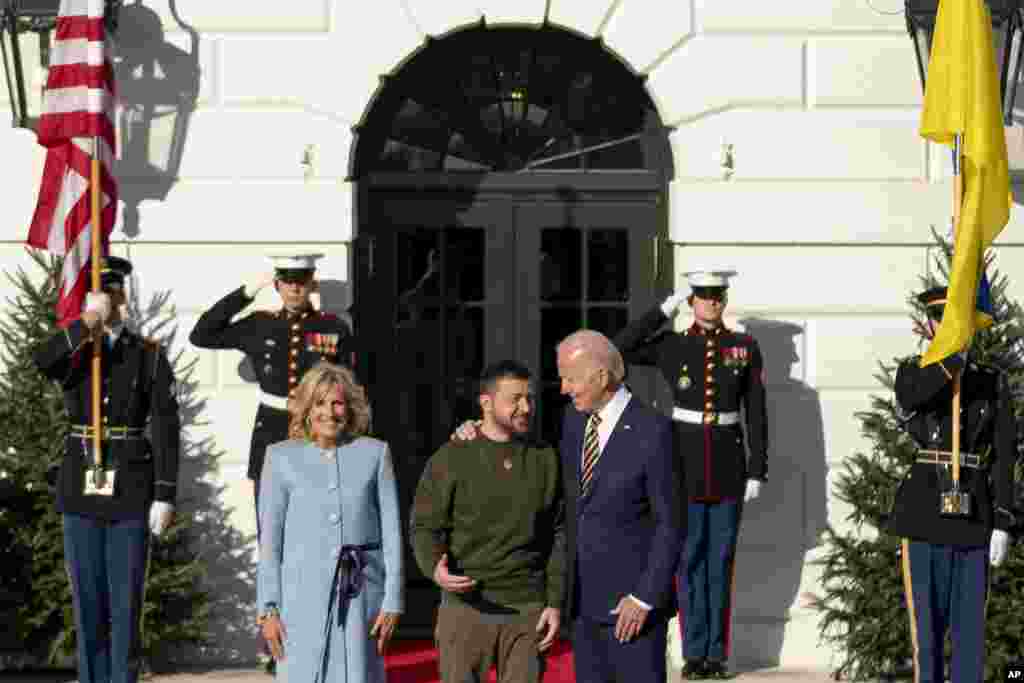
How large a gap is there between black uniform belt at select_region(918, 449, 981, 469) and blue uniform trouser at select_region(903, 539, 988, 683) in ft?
1.18

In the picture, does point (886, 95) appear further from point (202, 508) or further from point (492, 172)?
point (202, 508)

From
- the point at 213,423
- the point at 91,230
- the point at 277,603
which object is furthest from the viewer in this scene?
the point at 213,423

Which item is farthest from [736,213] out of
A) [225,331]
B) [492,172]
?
[225,331]

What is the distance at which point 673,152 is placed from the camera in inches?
475

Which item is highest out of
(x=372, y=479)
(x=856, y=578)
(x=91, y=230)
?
(x=91, y=230)

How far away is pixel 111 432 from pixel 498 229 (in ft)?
8.58

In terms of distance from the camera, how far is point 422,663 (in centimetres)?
1156

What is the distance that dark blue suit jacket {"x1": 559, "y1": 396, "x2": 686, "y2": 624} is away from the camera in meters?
8.01

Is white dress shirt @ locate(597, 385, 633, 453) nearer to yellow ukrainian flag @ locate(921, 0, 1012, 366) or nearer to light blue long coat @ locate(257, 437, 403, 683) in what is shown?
light blue long coat @ locate(257, 437, 403, 683)

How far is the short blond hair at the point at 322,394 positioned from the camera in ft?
26.5

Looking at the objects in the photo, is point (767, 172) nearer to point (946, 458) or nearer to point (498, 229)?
point (498, 229)

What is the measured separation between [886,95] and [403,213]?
Result: 249 cm

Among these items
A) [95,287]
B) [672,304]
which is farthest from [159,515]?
[672,304]

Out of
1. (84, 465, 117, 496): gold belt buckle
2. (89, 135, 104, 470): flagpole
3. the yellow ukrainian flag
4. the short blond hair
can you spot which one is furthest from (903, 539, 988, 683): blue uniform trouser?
(89, 135, 104, 470): flagpole
